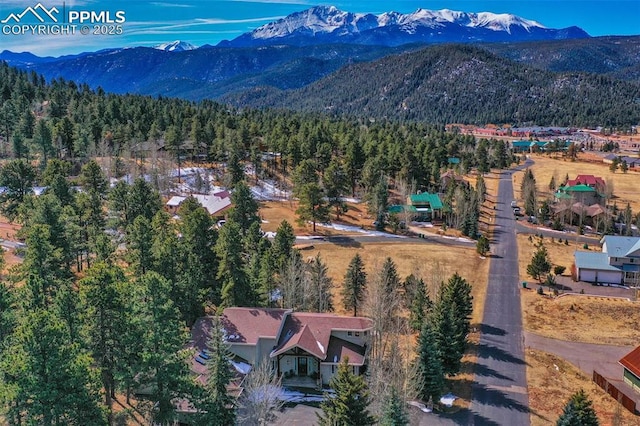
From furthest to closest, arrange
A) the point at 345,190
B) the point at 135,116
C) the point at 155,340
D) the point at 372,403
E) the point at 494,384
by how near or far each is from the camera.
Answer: the point at 135,116 < the point at 345,190 < the point at 494,384 < the point at 372,403 < the point at 155,340

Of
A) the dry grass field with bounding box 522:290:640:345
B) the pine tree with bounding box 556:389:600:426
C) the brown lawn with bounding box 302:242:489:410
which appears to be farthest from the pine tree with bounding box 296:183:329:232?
the pine tree with bounding box 556:389:600:426

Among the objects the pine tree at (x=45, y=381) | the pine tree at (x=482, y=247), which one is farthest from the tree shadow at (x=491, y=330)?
the pine tree at (x=45, y=381)

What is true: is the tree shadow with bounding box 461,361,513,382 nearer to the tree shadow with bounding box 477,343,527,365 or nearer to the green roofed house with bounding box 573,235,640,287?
the tree shadow with bounding box 477,343,527,365

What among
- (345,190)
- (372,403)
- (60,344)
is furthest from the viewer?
(345,190)

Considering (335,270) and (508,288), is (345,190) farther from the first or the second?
(508,288)

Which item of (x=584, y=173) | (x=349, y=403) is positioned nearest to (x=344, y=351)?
(x=349, y=403)

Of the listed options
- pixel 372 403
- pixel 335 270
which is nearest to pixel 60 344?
pixel 372 403

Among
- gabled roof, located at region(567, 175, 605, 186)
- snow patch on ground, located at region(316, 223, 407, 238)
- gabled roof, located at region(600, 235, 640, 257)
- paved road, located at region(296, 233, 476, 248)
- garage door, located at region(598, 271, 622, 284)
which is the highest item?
gabled roof, located at region(567, 175, 605, 186)

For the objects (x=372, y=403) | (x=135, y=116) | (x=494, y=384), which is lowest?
(x=494, y=384)
